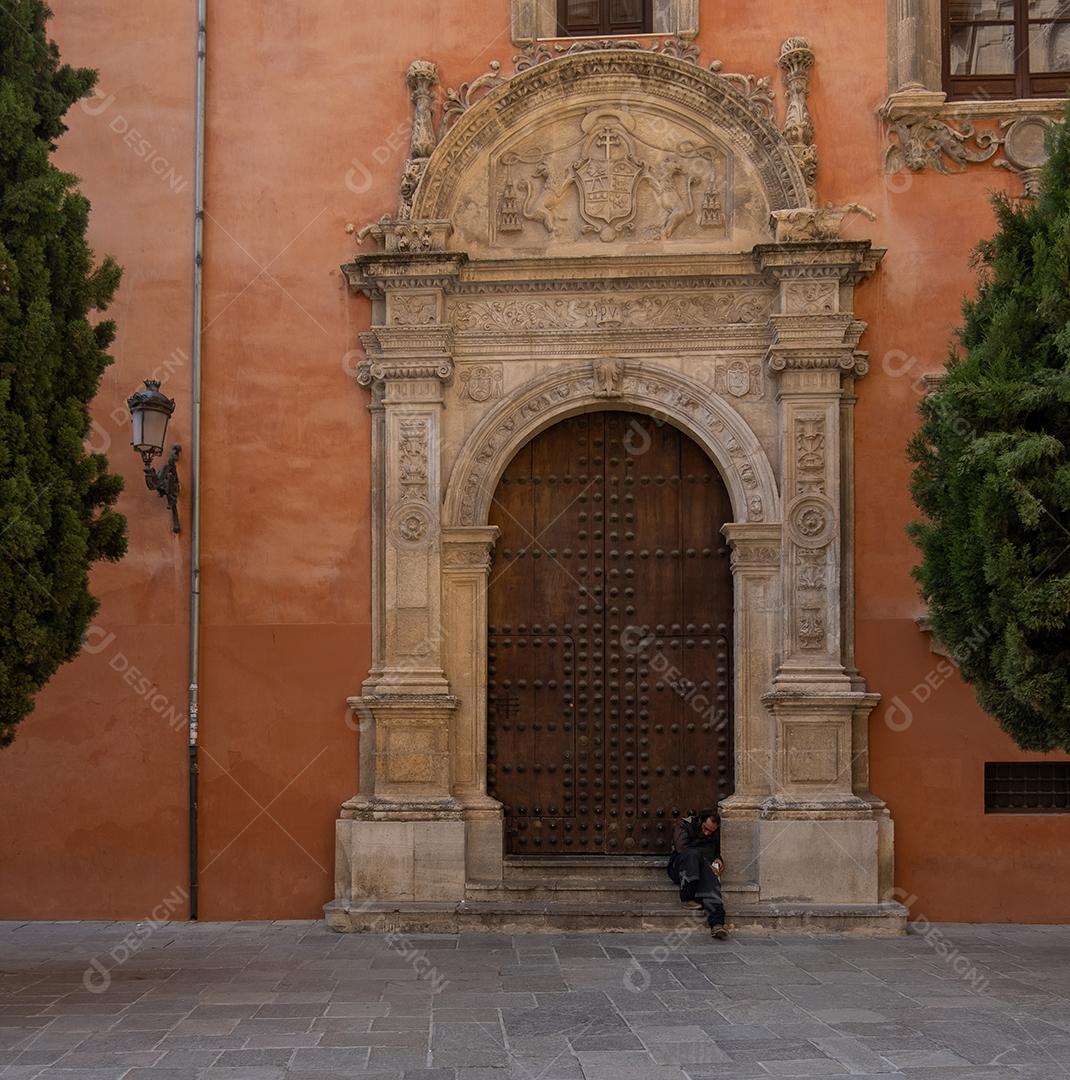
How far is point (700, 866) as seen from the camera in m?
7.61

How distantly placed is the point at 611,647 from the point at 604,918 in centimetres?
174

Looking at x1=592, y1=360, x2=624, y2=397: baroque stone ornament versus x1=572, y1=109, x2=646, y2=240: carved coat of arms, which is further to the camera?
x1=572, y1=109, x2=646, y2=240: carved coat of arms

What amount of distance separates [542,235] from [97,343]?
316cm

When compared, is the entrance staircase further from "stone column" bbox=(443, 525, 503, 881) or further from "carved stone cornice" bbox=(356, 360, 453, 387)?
"carved stone cornice" bbox=(356, 360, 453, 387)

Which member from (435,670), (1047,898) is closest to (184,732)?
(435,670)

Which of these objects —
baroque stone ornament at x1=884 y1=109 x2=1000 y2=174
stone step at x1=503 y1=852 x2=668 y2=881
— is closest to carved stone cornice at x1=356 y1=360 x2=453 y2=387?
stone step at x1=503 y1=852 x2=668 y2=881

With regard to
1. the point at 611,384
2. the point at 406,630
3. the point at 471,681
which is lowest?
the point at 471,681

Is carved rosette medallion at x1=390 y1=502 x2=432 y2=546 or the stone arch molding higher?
the stone arch molding

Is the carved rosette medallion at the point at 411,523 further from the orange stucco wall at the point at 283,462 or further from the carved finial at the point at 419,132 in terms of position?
the carved finial at the point at 419,132

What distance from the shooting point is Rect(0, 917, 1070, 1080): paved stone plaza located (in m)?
5.04

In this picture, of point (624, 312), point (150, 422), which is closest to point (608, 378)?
point (624, 312)

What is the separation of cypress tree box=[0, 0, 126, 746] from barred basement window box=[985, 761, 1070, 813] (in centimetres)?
552

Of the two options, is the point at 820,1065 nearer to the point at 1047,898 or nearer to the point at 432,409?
the point at 1047,898

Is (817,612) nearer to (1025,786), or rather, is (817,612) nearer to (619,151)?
(1025,786)
